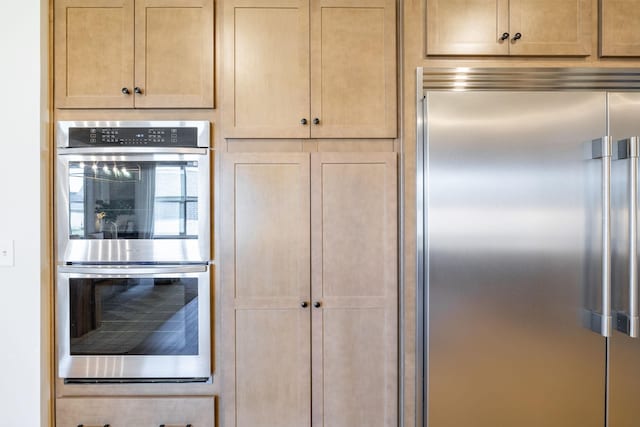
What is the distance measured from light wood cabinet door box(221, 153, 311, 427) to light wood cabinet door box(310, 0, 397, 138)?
1.08ft

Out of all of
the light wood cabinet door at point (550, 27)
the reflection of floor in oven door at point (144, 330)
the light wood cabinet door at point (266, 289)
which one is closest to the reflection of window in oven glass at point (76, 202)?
the reflection of floor in oven door at point (144, 330)

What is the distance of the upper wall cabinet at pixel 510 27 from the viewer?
141 cm

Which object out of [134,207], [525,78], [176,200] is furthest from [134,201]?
[525,78]

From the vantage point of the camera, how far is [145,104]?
4.93 ft

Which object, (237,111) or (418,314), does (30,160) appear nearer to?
(237,111)

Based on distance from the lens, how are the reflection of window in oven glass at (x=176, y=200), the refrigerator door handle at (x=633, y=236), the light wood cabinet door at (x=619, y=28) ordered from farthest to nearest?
the reflection of window in oven glass at (x=176, y=200), the light wood cabinet door at (x=619, y=28), the refrigerator door handle at (x=633, y=236)

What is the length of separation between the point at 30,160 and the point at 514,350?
212cm

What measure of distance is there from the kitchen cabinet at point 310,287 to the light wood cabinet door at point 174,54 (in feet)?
1.18

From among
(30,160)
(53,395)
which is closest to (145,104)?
(30,160)

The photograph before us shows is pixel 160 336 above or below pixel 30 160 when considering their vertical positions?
below

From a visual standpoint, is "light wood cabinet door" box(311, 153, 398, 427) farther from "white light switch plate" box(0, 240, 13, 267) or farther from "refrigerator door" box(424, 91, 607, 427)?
"white light switch plate" box(0, 240, 13, 267)

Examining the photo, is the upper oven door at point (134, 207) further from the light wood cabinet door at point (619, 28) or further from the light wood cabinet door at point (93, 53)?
the light wood cabinet door at point (619, 28)

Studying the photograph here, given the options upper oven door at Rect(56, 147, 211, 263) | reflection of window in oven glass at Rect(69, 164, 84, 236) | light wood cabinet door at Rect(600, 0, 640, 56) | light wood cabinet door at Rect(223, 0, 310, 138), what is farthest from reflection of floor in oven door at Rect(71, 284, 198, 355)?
light wood cabinet door at Rect(600, 0, 640, 56)

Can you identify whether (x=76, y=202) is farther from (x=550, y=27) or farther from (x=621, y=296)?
(x=621, y=296)
